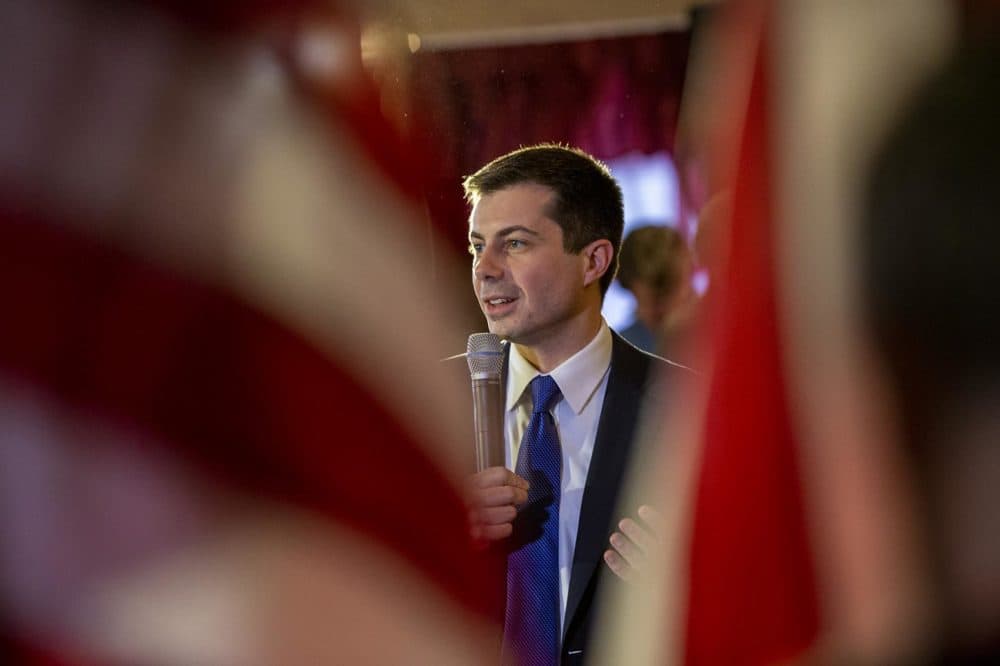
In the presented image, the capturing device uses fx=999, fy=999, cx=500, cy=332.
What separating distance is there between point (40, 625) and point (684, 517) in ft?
0.42

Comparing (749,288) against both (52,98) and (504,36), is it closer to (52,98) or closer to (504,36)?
(52,98)

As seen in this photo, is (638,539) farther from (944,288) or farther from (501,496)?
→ (501,496)

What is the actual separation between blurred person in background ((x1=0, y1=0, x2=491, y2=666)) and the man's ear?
0.68 m

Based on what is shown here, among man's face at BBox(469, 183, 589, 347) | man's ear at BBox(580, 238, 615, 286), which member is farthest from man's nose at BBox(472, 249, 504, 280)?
man's ear at BBox(580, 238, 615, 286)

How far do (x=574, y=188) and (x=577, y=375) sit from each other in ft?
0.54

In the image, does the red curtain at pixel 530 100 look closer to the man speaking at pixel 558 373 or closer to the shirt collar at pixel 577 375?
the man speaking at pixel 558 373

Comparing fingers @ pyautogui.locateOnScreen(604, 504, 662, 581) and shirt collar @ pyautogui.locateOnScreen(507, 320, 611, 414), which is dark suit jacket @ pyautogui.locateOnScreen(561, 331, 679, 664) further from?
fingers @ pyautogui.locateOnScreen(604, 504, 662, 581)

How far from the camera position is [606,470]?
2.62ft

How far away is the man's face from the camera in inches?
30.0

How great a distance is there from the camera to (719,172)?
0.66 feet

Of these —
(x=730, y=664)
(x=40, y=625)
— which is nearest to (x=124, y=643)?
(x=40, y=625)

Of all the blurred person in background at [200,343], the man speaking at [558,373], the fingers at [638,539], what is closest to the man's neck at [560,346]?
the man speaking at [558,373]

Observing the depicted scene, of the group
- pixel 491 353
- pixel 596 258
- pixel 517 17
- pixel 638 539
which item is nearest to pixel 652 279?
pixel 596 258

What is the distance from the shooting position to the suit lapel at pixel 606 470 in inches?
29.6
